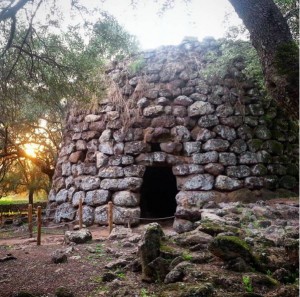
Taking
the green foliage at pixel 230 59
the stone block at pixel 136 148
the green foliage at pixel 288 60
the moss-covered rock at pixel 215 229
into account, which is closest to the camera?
the green foliage at pixel 288 60

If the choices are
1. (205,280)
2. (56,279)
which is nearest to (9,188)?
(56,279)

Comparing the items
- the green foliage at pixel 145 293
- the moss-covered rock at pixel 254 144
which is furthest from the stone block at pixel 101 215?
the green foliage at pixel 145 293

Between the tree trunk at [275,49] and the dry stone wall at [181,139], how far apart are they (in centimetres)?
505

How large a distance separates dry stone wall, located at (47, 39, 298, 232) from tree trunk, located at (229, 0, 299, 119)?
16.6 ft

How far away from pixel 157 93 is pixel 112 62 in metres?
1.96

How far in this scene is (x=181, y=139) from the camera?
8461mm

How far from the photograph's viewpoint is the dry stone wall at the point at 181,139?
322 inches

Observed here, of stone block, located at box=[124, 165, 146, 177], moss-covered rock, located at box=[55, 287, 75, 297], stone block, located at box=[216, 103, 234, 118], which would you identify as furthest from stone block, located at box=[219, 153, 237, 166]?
moss-covered rock, located at box=[55, 287, 75, 297]

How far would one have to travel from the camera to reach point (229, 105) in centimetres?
861

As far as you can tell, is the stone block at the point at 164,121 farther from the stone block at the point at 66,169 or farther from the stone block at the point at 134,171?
the stone block at the point at 66,169

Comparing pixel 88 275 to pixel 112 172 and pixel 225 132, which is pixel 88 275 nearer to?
pixel 112 172

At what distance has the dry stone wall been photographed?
817cm

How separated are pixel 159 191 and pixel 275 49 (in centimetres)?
894

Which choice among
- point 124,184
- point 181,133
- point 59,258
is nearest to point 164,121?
point 181,133
